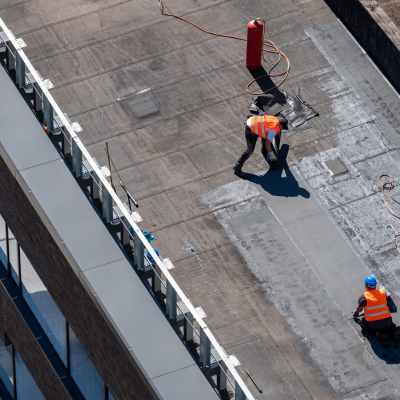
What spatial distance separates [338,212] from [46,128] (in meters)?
7.27

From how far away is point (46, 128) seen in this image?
Answer: 17.0m

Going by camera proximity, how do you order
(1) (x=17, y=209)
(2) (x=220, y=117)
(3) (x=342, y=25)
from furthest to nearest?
(3) (x=342, y=25), (2) (x=220, y=117), (1) (x=17, y=209)

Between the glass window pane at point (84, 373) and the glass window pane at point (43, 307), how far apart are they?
31 centimetres

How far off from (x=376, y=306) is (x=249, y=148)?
202 inches

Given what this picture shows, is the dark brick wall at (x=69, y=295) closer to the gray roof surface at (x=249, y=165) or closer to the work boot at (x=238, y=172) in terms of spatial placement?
the gray roof surface at (x=249, y=165)

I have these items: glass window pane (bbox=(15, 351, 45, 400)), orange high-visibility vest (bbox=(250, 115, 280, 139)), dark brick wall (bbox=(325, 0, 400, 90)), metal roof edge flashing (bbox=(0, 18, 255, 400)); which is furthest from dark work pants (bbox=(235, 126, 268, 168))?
metal roof edge flashing (bbox=(0, 18, 255, 400))

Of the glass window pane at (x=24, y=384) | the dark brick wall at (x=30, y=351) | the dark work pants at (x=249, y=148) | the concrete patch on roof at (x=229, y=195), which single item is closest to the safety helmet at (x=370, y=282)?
the concrete patch on roof at (x=229, y=195)

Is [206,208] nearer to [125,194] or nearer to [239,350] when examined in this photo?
[125,194]

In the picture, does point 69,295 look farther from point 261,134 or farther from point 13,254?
point 261,134

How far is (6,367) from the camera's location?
20344mm

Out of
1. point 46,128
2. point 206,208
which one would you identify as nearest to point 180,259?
point 206,208

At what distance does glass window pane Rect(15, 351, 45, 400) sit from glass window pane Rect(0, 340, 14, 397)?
1.16ft

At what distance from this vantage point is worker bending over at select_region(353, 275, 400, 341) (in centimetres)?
1931

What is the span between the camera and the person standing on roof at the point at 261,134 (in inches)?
896
